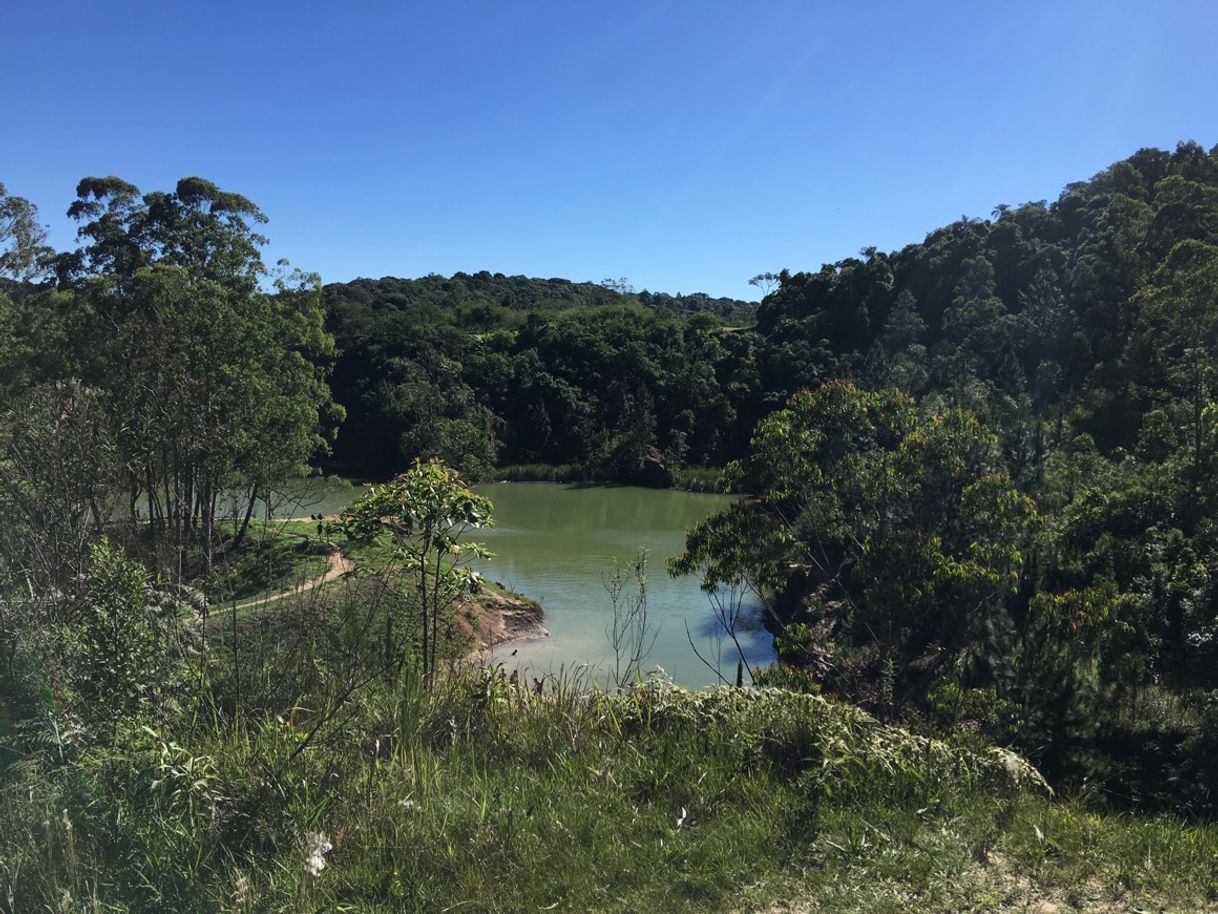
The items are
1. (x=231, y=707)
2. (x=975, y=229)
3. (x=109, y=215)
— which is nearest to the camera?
(x=231, y=707)

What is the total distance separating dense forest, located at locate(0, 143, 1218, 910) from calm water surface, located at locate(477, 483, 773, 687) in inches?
36.4

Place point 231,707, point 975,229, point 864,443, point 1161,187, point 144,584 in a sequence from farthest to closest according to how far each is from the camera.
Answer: point 975,229 → point 1161,187 → point 864,443 → point 231,707 → point 144,584

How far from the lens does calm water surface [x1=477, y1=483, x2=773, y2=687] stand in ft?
42.8

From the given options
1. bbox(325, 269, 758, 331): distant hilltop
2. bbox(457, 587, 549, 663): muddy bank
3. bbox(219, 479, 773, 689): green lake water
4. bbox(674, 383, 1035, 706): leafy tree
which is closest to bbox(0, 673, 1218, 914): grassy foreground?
bbox(219, 479, 773, 689): green lake water

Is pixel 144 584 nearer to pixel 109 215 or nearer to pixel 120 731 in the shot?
pixel 120 731

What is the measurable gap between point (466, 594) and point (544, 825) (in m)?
3.40

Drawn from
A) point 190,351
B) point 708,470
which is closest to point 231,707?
point 190,351

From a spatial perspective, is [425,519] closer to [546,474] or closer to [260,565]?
[260,565]

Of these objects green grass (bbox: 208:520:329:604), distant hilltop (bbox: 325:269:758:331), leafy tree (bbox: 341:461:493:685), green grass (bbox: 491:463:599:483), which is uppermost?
distant hilltop (bbox: 325:269:758:331)

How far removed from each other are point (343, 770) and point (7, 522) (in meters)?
2.00

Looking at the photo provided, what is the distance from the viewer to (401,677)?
3547mm

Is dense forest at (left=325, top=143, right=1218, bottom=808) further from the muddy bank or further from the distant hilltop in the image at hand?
the distant hilltop

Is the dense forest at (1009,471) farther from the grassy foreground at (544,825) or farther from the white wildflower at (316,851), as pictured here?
the white wildflower at (316,851)

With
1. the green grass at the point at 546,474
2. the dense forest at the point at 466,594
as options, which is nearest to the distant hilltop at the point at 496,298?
the green grass at the point at 546,474
